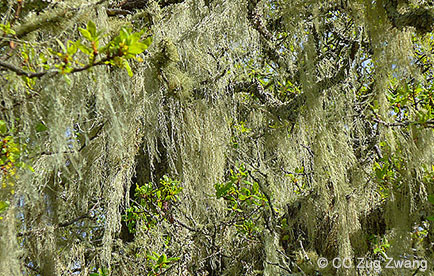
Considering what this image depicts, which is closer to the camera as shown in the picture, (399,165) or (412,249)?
(412,249)

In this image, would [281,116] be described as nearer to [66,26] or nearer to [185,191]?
[185,191]

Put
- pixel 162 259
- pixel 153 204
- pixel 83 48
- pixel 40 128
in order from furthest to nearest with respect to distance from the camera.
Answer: pixel 153 204 < pixel 162 259 < pixel 40 128 < pixel 83 48

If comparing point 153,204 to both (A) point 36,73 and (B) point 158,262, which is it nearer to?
(B) point 158,262

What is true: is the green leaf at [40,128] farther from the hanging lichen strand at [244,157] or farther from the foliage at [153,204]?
the foliage at [153,204]

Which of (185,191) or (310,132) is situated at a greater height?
(310,132)

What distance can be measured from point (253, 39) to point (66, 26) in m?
1.10

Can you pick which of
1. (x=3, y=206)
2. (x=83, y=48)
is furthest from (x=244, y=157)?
(x=83, y=48)

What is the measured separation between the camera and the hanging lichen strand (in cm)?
161

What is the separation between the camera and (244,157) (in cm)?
234

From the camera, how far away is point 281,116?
2.05 metres

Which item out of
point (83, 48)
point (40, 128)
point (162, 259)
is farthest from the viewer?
point (162, 259)

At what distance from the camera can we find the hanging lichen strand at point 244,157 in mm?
1605

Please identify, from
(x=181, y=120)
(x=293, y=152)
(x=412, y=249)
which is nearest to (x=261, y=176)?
(x=293, y=152)

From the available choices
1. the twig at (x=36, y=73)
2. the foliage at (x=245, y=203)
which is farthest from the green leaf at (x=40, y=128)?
the foliage at (x=245, y=203)
